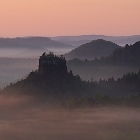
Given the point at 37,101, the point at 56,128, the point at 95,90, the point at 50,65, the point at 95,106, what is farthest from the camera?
the point at 95,90

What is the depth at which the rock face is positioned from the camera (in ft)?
458

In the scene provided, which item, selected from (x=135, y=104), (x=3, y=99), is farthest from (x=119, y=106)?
(x=3, y=99)

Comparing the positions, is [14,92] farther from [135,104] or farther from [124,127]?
[124,127]

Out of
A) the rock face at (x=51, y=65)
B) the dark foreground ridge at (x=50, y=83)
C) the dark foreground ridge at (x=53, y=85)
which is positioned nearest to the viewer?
the dark foreground ridge at (x=53, y=85)

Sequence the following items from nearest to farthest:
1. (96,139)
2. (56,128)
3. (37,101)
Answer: (96,139), (56,128), (37,101)

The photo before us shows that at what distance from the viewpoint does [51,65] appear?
461 ft

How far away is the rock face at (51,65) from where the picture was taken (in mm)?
139625

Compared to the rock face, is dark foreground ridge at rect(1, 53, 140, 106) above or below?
below

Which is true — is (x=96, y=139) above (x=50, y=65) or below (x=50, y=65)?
below

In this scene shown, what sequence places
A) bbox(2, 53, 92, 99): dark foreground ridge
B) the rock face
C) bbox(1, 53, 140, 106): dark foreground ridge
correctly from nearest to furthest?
bbox(1, 53, 140, 106): dark foreground ridge
bbox(2, 53, 92, 99): dark foreground ridge
the rock face

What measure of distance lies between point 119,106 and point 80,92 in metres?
28.9

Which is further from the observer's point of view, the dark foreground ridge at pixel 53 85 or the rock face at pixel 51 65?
the rock face at pixel 51 65

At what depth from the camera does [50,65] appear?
140375 millimetres

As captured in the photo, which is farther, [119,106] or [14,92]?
[14,92]
